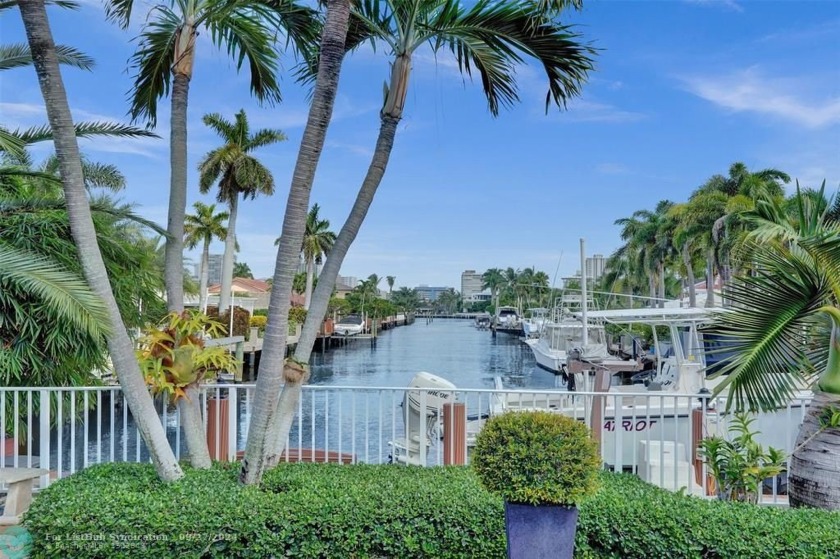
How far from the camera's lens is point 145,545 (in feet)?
10.6

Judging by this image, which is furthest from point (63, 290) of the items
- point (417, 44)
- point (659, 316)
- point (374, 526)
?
point (659, 316)

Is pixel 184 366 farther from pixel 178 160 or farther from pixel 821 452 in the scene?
pixel 821 452

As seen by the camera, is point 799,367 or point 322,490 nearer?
point 322,490

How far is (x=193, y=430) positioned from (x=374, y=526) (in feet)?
5.92

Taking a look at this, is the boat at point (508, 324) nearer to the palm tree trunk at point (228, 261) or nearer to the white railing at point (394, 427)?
the palm tree trunk at point (228, 261)

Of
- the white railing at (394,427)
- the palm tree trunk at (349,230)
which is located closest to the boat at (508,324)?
the white railing at (394,427)

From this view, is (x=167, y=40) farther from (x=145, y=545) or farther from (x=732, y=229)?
(x=732, y=229)

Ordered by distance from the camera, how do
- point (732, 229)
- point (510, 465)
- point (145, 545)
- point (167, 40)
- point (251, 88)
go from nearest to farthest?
point (510, 465) < point (145, 545) < point (167, 40) < point (251, 88) < point (732, 229)

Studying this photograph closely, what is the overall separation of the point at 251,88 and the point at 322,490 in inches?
164

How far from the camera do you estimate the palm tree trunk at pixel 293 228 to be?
12.5 ft

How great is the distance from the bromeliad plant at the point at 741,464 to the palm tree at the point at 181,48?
4281mm

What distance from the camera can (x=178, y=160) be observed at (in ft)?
15.0

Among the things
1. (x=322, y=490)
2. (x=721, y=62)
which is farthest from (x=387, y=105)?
(x=721, y=62)

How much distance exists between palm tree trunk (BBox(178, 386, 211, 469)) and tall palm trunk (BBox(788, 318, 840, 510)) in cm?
428
